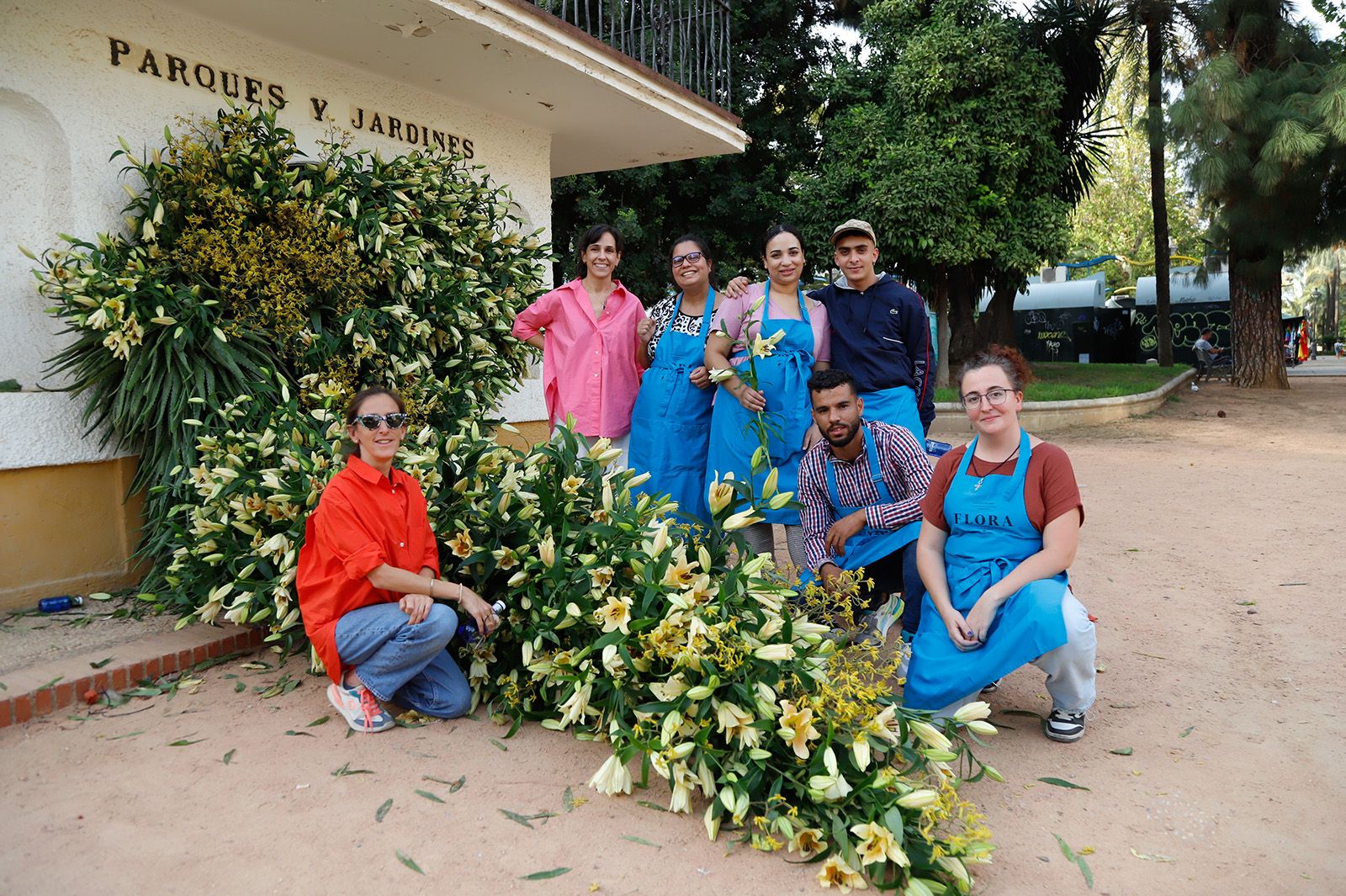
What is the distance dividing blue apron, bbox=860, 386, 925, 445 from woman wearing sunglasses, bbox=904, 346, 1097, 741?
24.5 inches

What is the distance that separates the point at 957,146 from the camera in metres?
13.1

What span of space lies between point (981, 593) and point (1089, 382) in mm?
14176

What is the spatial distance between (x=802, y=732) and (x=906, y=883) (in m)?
0.44

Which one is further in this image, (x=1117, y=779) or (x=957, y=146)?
(x=957, y=146)

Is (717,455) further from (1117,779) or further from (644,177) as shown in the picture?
(644,177)

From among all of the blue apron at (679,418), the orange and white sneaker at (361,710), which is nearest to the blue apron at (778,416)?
the blue apron at (679,418)

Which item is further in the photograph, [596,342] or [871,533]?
[596,342]

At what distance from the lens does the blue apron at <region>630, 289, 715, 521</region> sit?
4180 mm

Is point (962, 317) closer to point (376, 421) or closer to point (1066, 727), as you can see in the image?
point (1066, 727)

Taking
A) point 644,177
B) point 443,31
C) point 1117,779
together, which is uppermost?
point 644,177

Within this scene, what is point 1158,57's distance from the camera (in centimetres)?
1631

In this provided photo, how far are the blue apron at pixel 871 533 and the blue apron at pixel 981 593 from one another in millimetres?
386

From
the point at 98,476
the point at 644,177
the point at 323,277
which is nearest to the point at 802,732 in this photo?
the point at 323,277

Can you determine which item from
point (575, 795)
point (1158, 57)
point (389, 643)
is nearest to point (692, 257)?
point (389, 643)
